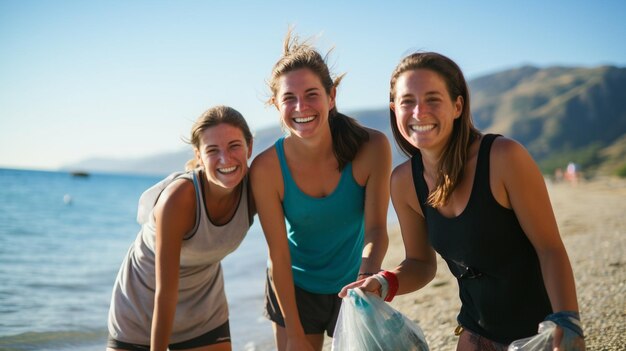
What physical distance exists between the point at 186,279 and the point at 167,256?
474 mm

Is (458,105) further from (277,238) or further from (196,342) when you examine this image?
(196,342)

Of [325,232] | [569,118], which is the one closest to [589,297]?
[325,232]

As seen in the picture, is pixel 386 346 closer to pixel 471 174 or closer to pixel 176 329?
pixel 471 174

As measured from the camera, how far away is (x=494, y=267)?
2697mm

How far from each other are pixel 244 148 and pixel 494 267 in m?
1.82

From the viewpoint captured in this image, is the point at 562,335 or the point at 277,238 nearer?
the point at 562,335

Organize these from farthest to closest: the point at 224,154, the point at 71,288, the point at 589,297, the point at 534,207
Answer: the point at 71,288 < the point at 589,297 < the point at 224,154 < the point at 534,207

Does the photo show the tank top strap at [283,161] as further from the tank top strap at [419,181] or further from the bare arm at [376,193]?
the tank top strap at [419,181]

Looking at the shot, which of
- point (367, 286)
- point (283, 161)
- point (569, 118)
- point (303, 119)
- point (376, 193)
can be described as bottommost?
point (367, 286)

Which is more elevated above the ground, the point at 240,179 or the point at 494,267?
the point at 240,179

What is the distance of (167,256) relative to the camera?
3.39 meters

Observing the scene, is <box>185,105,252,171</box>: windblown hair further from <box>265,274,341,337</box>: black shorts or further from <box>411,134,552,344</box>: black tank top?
<box>411,134,552,344</box>: black tank top

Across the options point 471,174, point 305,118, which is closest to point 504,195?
point 471,174

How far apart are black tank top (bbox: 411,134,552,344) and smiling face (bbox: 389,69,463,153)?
0.73ft
